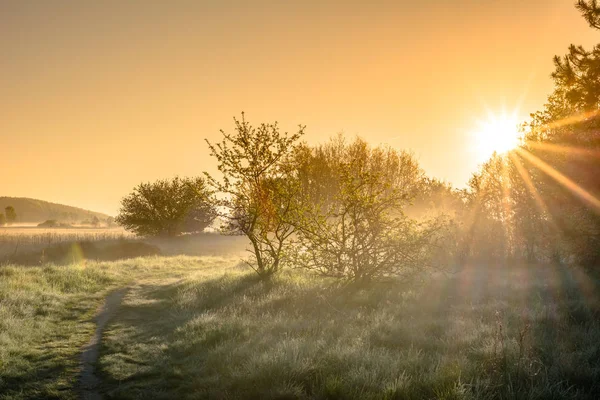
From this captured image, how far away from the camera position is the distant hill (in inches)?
5832

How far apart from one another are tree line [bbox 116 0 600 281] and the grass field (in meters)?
1.22

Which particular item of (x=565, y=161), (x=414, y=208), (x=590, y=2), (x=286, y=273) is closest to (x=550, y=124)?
(x=590, y=2)

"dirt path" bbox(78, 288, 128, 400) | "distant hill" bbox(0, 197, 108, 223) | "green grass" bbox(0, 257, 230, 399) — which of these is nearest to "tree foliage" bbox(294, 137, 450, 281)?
"dirt path" bbox(78, 288, 128, 400)

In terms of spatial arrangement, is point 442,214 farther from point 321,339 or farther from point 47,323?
point 47,323

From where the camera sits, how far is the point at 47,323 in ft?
36.3

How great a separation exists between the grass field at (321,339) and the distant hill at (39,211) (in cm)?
15214

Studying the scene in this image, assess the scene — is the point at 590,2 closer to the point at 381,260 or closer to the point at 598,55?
the point at 598,55

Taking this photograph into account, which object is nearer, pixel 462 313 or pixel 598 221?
pixel 462 313

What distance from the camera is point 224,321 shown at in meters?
10.1

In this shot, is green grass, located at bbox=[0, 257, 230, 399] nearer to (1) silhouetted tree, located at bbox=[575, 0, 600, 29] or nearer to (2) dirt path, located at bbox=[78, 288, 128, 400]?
(2) dirt path, located at bbox=[78, 288, 128, 400]

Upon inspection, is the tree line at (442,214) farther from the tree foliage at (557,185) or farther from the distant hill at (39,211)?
the distant hill at (39,211)

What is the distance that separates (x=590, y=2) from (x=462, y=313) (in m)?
12.5

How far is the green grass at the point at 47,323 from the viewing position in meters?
6.95

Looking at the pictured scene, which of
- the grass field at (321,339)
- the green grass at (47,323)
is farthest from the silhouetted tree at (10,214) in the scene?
the grass field at (321,339)
